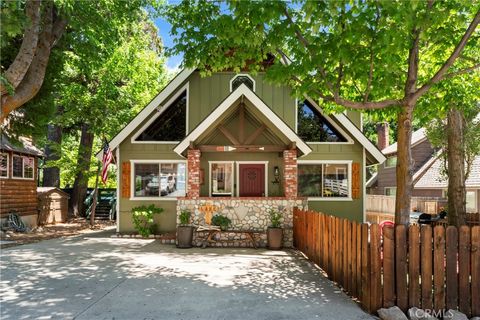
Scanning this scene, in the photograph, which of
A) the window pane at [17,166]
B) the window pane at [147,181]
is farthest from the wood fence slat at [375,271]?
the window pane at [17,166]

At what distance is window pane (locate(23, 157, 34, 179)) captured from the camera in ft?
56.9

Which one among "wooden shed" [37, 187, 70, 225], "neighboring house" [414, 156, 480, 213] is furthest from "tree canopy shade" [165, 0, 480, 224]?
"wooden shed" [37, 187, 70, 225]

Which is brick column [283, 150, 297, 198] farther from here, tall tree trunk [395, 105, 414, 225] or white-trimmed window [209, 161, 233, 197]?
tall tree trunk [395, 105, 414, 225]

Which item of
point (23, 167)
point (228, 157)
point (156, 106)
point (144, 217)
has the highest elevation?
point (156, 106)

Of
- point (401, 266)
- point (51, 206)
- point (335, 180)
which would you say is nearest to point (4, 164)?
point (51, 206)

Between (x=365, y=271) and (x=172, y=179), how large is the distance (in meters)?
9.97

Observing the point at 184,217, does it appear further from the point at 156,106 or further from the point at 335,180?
the point at 335,180

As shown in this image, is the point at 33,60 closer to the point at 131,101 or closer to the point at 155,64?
the point at 131,101

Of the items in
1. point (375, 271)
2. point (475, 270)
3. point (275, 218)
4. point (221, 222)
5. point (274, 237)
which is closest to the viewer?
point (475, 270)

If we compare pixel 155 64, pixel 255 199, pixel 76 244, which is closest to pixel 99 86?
pixel 155 64

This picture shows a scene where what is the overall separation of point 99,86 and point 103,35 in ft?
22.3

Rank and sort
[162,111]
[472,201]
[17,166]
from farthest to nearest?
[472,201] → [17,166] → [162,111]

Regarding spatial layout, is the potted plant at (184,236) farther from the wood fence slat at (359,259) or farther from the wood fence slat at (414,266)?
the wood fence slat at (414,266)

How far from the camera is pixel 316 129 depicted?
1445cm
